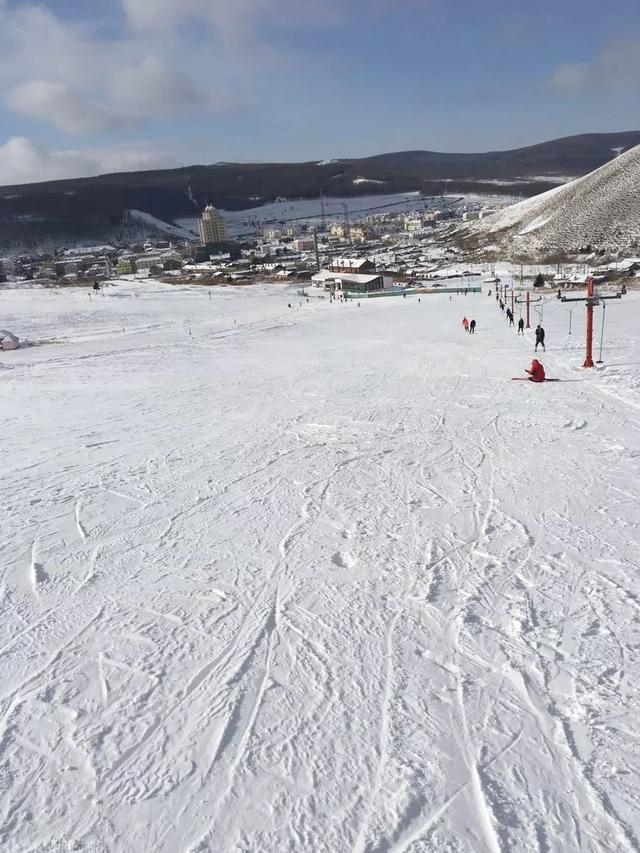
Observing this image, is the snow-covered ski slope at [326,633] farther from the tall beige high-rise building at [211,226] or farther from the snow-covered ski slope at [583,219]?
the tall beige high-rise building at [211,226]

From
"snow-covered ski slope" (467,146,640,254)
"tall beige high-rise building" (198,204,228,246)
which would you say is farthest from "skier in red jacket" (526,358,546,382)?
"tall beige high-rise building" (198,204,228,246)

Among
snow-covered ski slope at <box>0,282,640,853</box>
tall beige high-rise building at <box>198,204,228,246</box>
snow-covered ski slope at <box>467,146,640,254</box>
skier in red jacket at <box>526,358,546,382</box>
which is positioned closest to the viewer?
snow-covered ski slope at <box>0,282,640,853</box>

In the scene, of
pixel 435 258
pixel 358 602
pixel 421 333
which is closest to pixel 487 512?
pixel 358 602

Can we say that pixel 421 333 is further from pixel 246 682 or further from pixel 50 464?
pixel 246 682

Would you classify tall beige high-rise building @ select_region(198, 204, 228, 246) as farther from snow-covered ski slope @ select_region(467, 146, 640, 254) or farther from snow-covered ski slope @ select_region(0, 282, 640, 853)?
snow-covered ski slope @ select_region(0, 282, 640, 853)

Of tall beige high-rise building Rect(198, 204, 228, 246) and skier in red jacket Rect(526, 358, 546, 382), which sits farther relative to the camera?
tall beige high-rise building Rect(198, 204, 228, 246)

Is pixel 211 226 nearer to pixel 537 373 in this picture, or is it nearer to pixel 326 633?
pixel 537 373

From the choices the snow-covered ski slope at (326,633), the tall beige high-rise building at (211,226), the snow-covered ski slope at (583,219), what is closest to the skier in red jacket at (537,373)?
the snow-covered ski slope at (326,633)
